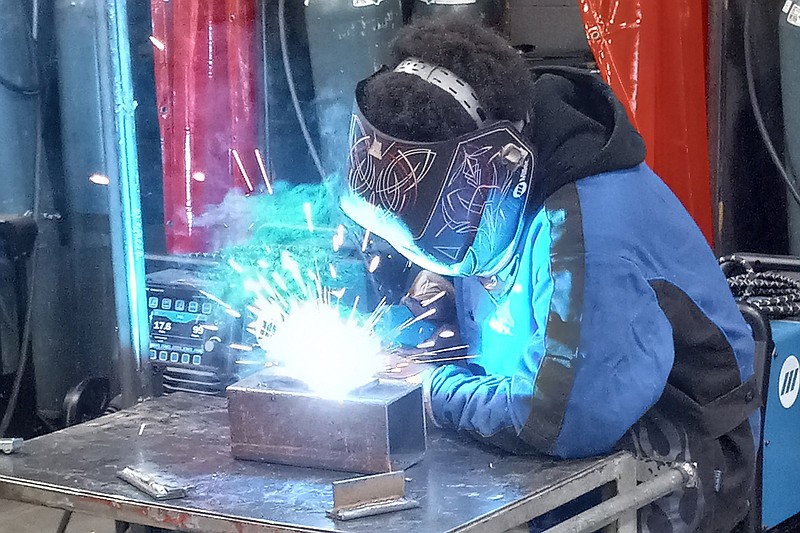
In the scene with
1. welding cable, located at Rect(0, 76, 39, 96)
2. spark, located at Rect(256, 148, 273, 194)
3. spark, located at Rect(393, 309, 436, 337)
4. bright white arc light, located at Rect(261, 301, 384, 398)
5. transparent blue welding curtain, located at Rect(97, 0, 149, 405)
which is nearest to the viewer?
bright white arc light, located at Rect(261, 301, 384, 398)

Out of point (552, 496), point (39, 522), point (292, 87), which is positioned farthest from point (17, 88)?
point (552, 496)

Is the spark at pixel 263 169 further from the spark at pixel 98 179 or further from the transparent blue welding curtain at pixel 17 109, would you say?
the transparent blue welding curtain at pixel 17 109

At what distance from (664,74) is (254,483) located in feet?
6.30

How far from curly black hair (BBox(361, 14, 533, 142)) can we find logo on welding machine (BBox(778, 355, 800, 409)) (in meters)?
0.95

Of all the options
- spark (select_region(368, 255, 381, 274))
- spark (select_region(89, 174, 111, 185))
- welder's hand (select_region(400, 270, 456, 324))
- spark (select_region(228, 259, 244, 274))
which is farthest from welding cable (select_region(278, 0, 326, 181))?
welder's hand (select_region(400, 270, 456, 324))

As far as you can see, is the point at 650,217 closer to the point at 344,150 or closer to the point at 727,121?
the point at 727,121

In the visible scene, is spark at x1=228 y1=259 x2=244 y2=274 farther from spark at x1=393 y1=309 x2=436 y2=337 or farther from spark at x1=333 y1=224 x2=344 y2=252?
spark at x1=393 y1=309 x2=436 y2=337

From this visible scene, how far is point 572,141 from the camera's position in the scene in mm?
1687

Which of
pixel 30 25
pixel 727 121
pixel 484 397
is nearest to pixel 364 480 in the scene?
pixel 484 397

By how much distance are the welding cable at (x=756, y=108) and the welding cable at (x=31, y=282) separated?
2448 millimetres

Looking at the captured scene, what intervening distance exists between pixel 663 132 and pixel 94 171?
81.1 inches

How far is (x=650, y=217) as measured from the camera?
170 centimetres

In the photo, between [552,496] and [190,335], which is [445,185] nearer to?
[552,496]

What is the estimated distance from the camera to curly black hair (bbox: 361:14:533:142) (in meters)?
1.58
